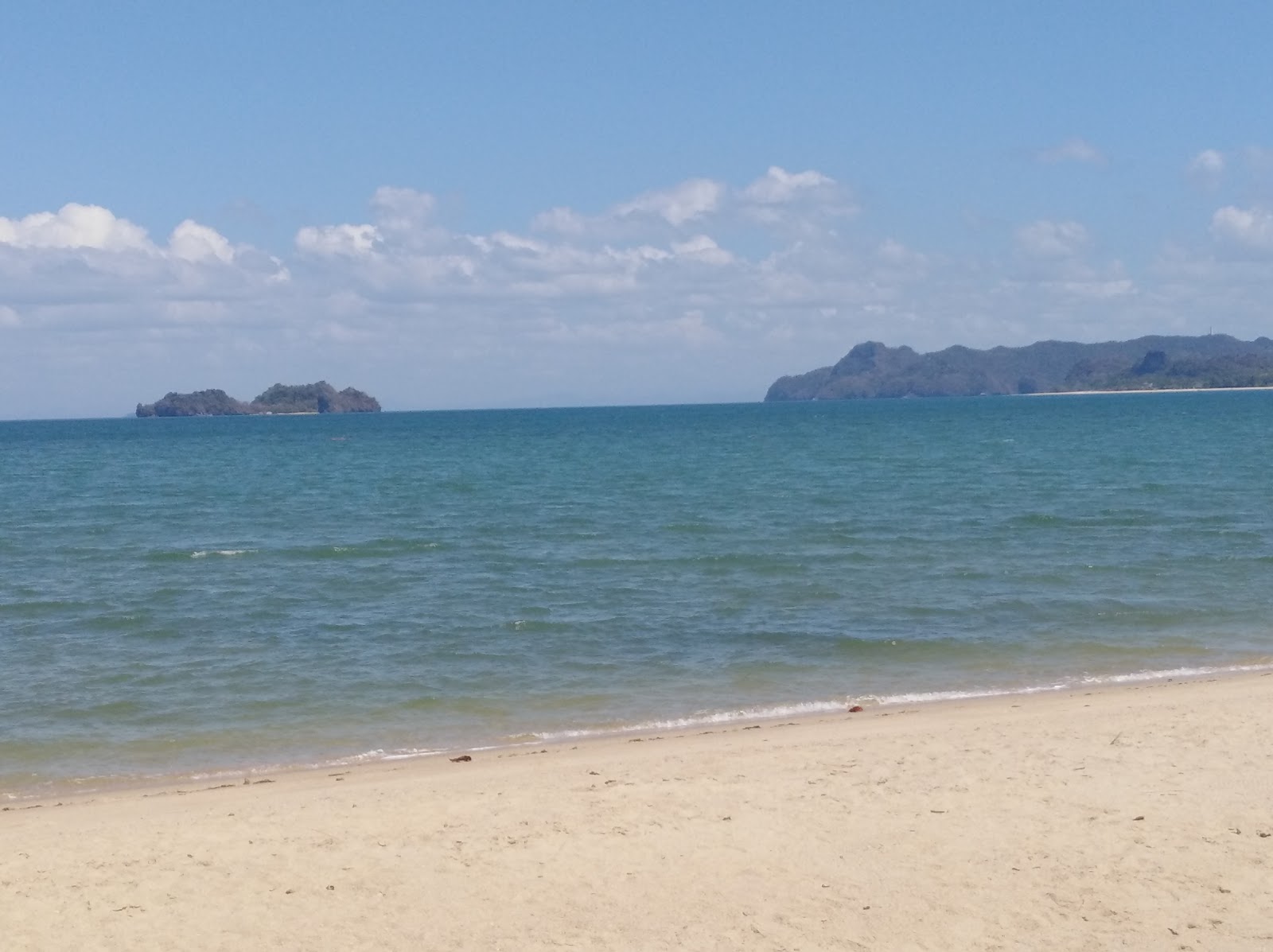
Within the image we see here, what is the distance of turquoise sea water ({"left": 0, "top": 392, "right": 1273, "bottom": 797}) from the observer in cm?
1312

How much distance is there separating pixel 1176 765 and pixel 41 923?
7.73 meters

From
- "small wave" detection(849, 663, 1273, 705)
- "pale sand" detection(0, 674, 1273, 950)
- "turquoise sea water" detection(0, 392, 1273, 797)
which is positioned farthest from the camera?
"small wave" detection(849, 663, 1273, 705)

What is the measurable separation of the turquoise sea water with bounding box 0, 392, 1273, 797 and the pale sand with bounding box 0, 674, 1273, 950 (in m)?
2.38

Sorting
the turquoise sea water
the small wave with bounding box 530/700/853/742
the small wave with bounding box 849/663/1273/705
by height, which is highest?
the turquoise sea water

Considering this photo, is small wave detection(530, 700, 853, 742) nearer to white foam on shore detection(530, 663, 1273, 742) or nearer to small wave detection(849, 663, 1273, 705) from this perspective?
white foam on shore detection(530, 663, 1273, 742)

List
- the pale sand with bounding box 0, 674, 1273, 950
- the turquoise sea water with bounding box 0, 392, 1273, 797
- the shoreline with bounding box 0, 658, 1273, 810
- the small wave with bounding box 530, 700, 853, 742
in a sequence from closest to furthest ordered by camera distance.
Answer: the pale sand with bounding box 0, 674, 1273, 950
the shoreline with bounding box 0, 658, 1273, 810
the small wave with bounding box 530, 700, 853, 742
the turquoise sea water with bounding box 0, 392, 1273, 797

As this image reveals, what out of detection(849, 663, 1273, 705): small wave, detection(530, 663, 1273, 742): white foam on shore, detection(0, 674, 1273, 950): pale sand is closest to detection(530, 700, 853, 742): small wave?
detection(530, 663, 1273, 742): white foam on shore

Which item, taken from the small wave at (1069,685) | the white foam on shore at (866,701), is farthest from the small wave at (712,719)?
the small wave at (1069,685)

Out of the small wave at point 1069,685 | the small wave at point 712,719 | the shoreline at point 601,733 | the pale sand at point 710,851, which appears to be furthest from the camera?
the small wave at point 1069,685

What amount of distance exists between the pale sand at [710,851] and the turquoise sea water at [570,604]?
238 cm

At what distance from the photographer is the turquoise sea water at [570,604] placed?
517 inches

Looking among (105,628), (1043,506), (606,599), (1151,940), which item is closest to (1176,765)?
(1151,940)

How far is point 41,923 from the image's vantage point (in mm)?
7340

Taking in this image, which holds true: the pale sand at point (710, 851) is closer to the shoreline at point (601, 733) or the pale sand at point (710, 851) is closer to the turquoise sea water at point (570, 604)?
the shoreline at point (601, 733)
